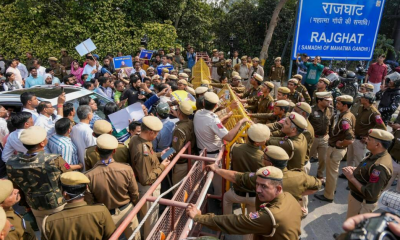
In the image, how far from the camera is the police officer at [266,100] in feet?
18.9

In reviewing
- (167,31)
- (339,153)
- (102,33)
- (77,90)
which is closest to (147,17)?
(167,31)

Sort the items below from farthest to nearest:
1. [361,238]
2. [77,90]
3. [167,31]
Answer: [167,31] → [77,90] → [361,238]

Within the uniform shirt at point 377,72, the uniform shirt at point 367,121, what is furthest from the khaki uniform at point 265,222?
the uniform shirt at point 377,72

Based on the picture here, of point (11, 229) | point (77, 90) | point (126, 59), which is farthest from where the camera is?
point (126, 59)

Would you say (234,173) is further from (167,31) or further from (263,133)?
(167,31)

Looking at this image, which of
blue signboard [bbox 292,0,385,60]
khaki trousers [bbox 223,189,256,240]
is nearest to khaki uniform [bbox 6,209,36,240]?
khaki trousers [bbox 223,189,256,240]

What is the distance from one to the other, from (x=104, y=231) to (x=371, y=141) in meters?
3.18

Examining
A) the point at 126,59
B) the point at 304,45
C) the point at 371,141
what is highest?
the point at 304,45

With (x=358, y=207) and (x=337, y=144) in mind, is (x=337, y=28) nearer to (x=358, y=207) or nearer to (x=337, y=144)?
A: (x=337, y=144)

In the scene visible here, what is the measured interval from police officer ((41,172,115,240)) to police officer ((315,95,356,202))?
391 cm

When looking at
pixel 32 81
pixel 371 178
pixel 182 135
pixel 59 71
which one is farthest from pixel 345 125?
pixel 59 71

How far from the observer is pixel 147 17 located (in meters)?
14.1

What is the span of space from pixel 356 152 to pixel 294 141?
245cm

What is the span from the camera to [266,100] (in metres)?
5.84
